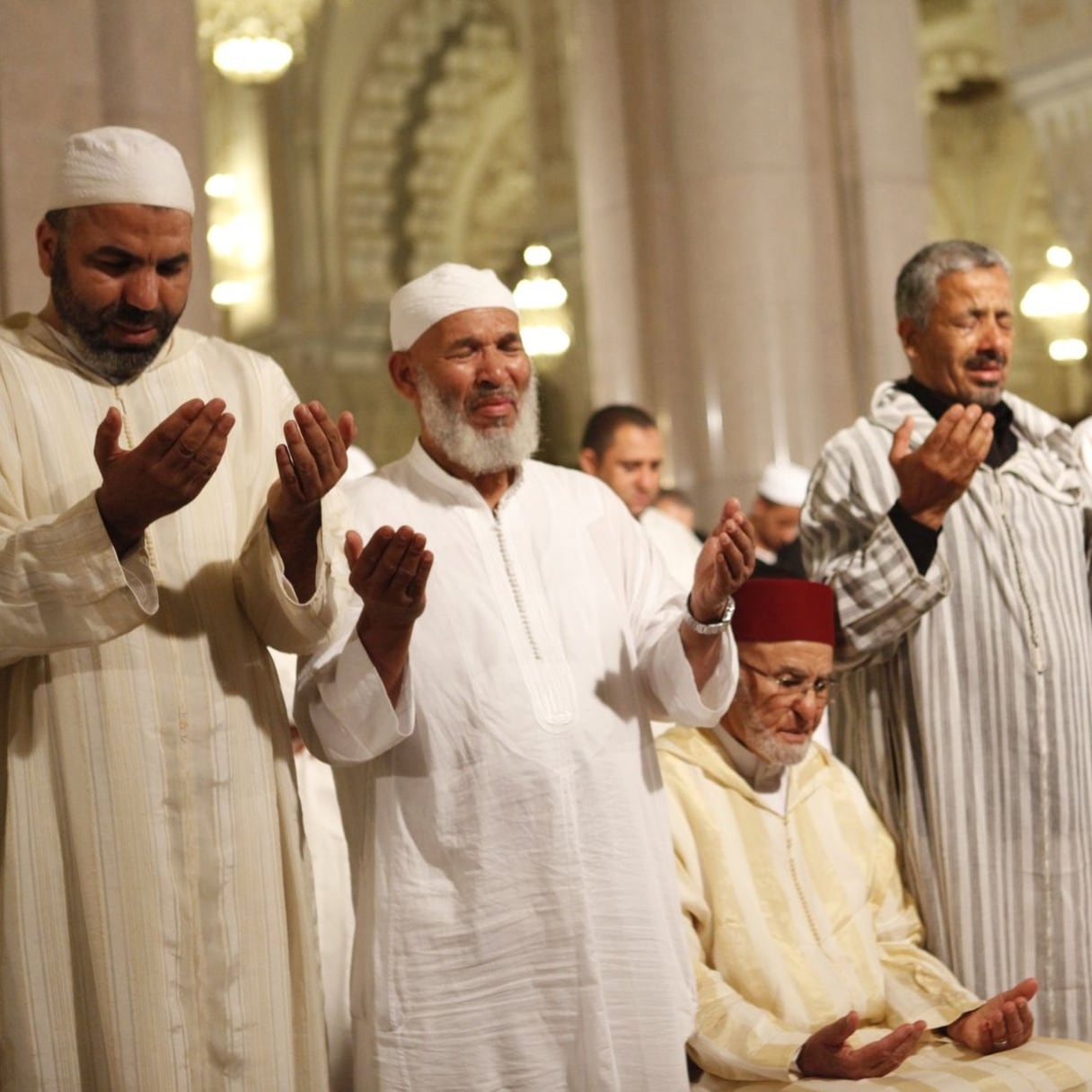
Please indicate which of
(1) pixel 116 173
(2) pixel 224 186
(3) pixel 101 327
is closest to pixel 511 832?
(3) pixel 101 327

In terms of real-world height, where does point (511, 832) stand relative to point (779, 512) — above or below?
below

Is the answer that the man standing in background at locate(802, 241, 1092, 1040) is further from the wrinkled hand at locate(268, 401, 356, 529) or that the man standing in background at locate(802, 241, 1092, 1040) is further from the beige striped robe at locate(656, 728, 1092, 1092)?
the wrinkled hand at locate(268, 401, 356, 529)

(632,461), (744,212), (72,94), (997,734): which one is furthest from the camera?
(744,212)

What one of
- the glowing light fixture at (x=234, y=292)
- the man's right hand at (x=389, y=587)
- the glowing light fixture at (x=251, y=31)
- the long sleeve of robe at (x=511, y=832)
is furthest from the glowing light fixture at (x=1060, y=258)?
the man's right hand at (x=389, y=587)

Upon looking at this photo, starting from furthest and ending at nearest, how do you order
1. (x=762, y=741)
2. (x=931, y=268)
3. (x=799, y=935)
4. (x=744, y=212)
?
(x=744, y=212), (x=931, y=268), (x=762, y=741), (x=799, y=935)

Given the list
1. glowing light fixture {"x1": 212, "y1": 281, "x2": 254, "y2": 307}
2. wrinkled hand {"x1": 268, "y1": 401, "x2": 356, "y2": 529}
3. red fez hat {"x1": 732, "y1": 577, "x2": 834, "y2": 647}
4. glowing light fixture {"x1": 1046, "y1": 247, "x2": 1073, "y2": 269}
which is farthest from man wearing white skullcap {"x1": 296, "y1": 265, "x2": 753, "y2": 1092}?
glowing light fixture {"x1": 1046, "y1": 247, "x2": 1073, "y2": 269}

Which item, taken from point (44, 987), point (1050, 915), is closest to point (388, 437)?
point (1050, 915)

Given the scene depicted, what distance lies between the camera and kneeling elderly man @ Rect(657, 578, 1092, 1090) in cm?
379

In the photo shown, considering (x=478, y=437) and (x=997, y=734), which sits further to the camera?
(x=997, y=734)

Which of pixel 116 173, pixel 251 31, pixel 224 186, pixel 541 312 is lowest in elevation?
pixel 116 173

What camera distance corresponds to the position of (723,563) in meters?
3.51

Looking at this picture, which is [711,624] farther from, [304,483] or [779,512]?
[779,512]

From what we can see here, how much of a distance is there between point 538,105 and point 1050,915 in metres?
7.40

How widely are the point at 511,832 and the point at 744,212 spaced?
16.4 feet
